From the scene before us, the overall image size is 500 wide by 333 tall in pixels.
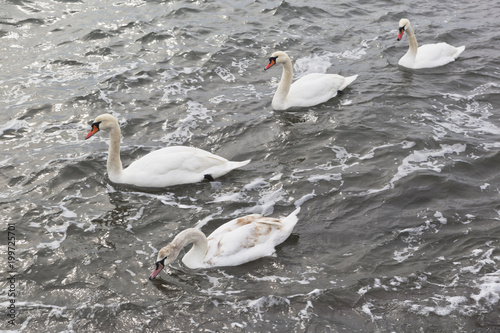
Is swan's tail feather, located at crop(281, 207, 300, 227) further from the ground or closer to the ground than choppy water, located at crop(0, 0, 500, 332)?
further from the ground

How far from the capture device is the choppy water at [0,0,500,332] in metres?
7.26

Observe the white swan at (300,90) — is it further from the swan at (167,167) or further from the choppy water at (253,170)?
the swan at (167,167)

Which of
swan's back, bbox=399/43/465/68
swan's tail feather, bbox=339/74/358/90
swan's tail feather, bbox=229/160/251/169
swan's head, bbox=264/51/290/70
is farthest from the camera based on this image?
swan's back, bbox=399/43/465/68

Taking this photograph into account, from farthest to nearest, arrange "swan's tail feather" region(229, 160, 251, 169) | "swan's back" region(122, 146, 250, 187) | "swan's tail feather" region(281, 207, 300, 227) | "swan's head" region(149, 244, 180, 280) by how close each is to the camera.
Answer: "swan's tail feather" region(229, 160, 251, 169)
"swan's back" region(122, 146, 250, 187)
"swan's tail feather" region(281, 207, 300, 227)
"swan's head" region(149, 244, 180, 280)

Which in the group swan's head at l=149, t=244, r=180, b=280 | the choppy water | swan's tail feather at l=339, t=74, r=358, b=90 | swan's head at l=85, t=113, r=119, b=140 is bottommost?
the choppy water

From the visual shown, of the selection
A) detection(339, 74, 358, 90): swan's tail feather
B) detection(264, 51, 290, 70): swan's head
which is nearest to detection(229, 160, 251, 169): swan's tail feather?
detection(264, 51, 290, 70): swan's head

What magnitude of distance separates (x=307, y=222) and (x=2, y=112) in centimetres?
723

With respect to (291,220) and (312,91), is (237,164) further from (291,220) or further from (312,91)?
(312,91)

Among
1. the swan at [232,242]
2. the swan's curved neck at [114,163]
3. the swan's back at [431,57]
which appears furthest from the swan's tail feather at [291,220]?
the swan's back at [431,57]

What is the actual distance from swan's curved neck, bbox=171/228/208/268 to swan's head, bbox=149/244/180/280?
0.10 metres

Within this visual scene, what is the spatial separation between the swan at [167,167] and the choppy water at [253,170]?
0.21 meters

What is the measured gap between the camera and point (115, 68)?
14617 mm

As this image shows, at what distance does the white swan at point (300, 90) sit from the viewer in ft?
42.5

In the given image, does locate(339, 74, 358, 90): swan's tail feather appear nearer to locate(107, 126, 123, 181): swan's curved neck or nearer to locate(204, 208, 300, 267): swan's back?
locate(107, 126, 123, 181): swan's curved neck
